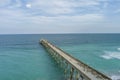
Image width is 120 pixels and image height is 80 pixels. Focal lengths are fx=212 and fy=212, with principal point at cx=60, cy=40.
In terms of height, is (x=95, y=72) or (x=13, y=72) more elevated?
(x=95, y=72)

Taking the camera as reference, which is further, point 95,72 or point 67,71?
point 67,71

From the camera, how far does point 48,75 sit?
34094 millimetres

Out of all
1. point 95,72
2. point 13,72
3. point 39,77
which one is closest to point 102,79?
point 95,72

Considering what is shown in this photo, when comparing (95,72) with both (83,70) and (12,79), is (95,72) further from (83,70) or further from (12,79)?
(12,79)

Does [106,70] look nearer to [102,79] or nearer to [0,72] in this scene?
[102,79]

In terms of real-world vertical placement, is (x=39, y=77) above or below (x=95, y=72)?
below

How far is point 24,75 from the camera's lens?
113 ft

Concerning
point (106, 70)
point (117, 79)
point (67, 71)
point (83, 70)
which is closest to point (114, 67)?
point (106, 70)

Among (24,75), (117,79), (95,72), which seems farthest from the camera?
(24,75)

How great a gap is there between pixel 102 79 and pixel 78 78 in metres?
6.10

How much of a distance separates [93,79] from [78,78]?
612 centimetres

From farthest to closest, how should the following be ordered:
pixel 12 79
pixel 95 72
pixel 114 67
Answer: pixel 114 67
pixel 12 79
pixel 95 72

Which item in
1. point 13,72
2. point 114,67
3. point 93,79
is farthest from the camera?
point 114,67

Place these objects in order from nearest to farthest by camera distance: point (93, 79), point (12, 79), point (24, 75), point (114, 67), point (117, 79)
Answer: point (93, 79) → point (117, 79) → point (12, 79) → point (24, 75) → point (114, 67)
